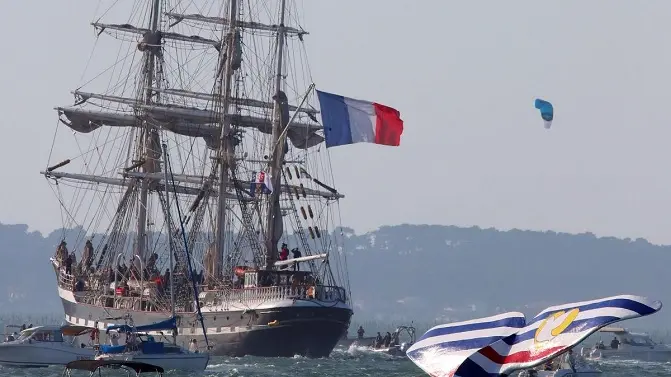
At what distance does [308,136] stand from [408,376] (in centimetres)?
3777

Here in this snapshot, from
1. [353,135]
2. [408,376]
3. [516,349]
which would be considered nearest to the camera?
[516,349]

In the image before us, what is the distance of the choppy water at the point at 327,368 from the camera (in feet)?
263

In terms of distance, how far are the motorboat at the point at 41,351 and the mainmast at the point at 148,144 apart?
35858 mm

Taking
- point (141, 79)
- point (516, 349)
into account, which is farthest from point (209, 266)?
point (516, 349)

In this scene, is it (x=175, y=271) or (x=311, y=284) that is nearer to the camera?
(x=311, y=284)

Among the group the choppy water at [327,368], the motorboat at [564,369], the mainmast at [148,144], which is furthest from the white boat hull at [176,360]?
the mainmast at [148,144]

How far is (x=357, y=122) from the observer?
97062mm

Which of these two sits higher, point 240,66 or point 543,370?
point 240,66

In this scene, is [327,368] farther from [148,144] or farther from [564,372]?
[148,144]

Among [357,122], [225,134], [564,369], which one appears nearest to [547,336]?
[564,369]

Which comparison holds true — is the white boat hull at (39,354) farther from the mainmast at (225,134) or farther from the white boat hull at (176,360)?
the mainmast at (225,134)

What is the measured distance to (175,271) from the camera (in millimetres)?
111000

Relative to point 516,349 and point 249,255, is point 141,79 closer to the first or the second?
point 249,255

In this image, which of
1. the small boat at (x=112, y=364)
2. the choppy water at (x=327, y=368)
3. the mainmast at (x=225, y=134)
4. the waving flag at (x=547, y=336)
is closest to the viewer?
the waving flag at (x=547, y=336)
